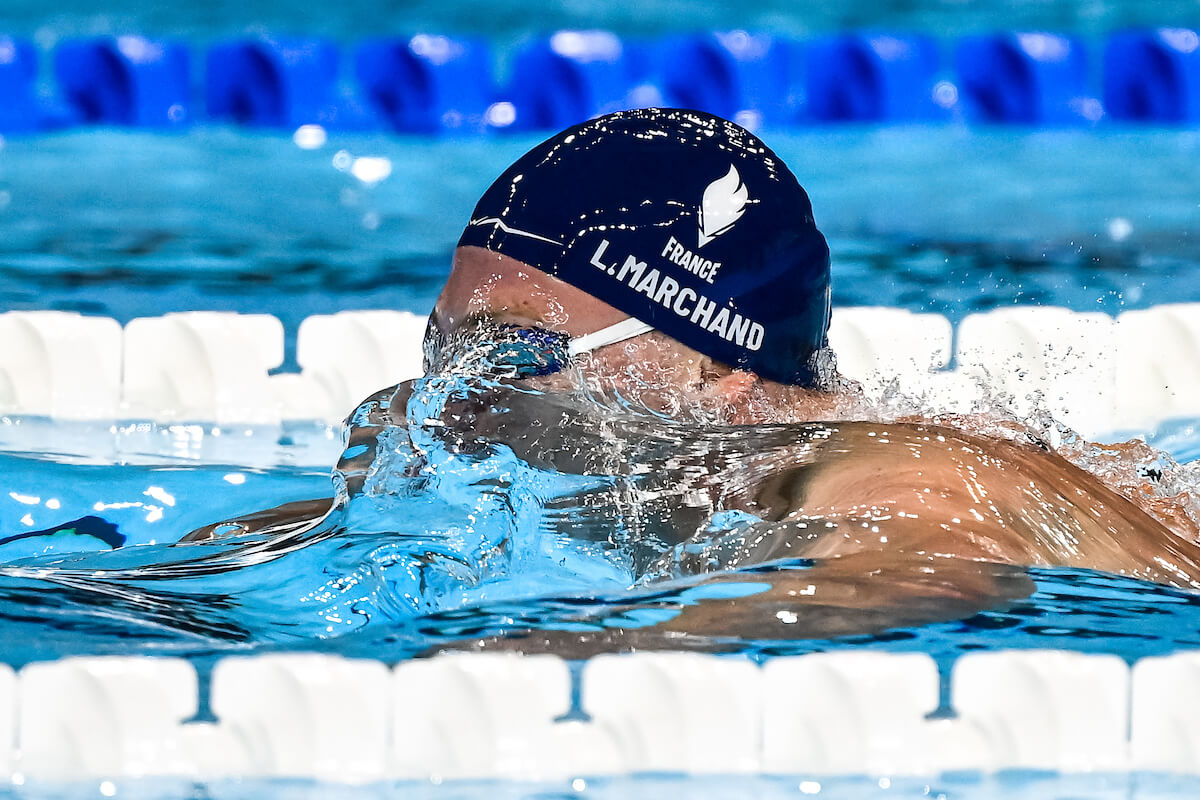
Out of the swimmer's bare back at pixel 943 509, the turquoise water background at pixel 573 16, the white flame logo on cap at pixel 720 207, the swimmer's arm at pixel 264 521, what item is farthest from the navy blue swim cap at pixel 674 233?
the turquoise water background at pixel 573 16

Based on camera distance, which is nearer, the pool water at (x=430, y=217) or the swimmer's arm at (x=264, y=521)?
the swimmer's arm at (x=264, y=521)

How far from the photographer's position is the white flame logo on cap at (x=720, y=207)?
1.94 m

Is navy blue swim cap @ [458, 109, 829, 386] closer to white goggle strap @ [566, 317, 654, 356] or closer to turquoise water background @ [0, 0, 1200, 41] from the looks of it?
white goggle strap @ [566, 317, 654, 356]

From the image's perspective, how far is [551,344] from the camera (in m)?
1.85

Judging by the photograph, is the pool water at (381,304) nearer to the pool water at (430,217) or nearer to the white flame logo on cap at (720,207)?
the pool water at (430,217)

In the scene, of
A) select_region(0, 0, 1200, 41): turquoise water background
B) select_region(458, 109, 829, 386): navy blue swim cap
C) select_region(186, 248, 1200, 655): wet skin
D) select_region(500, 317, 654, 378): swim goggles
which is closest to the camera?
select_region(186, 248, 1200, 655): wet skin

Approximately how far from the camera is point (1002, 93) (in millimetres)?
5812

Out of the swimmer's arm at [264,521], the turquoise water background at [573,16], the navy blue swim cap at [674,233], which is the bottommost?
the swimmer's arm at [264,521]

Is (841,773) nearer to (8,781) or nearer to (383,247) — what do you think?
(8,781)

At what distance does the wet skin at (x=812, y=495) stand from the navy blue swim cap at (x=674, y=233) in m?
0.03

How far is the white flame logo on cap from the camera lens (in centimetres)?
194

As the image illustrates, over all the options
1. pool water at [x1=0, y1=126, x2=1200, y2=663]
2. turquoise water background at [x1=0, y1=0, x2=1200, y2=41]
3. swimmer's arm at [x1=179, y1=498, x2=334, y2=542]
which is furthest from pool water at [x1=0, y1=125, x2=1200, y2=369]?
swimmer's arm at [x1=179, y1=498, x2=334, y2=542]

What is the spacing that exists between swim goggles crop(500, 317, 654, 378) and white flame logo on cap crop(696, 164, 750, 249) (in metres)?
0.16

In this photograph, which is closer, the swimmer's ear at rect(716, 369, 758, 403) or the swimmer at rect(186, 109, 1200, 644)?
the swimmer at rect(186, 109, 1200, 644)
